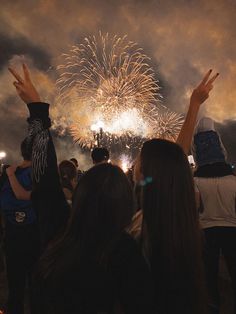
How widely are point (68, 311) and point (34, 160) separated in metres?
0.79

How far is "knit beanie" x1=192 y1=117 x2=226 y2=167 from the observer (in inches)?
141

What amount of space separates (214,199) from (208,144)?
0.56 meters

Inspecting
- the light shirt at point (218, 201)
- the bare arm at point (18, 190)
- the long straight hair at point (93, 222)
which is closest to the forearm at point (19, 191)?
the bare arm at point (18, 190)

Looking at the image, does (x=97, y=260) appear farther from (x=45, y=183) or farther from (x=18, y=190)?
→ (x=18, y=190)

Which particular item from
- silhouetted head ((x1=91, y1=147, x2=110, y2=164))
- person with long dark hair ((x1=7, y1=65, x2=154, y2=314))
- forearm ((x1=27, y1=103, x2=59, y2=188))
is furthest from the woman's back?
silhouetted head ((x1=91, y1=147, x2=110, y2=164))

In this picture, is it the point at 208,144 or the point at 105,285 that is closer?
the point at 105,285

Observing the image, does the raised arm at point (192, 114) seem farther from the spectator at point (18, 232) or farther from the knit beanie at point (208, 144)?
the spectator at point (18, 232)

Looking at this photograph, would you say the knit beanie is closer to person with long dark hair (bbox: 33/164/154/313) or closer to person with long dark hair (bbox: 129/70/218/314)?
person with long dark hair (bbox: 129/70/218/314)

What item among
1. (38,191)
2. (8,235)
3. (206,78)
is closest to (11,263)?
(8,235)

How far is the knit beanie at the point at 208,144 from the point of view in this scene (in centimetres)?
359

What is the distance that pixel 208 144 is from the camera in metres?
3.61

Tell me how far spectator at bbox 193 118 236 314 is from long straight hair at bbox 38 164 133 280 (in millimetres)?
2052

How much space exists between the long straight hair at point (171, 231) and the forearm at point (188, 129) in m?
0.66

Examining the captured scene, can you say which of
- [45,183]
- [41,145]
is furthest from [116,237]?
[41,145]
